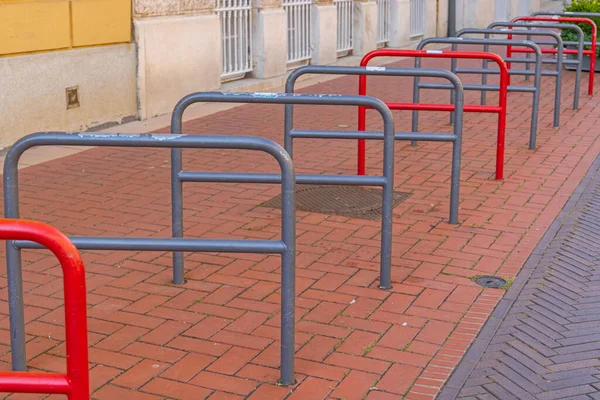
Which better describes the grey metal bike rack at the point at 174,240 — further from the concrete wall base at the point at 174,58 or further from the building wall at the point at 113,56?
the concrete wall base at the point at 174,58

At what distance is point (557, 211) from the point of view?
7059 mm

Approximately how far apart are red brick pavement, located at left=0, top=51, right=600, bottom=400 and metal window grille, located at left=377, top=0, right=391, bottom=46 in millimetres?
8234

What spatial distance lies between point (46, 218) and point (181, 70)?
4.56 m

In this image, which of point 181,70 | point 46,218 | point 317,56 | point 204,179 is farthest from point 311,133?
point 317,56

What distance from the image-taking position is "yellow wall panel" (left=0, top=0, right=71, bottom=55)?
336 inches

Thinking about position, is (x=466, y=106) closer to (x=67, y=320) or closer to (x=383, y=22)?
(x=67, y=320)

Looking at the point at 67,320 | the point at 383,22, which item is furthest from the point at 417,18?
the point at 67,320

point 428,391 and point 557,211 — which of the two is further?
point 557,211

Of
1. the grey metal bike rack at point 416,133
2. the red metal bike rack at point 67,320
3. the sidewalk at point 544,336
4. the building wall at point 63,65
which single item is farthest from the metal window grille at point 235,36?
the red metal bike rack at point 67,320

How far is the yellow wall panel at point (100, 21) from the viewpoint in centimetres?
941

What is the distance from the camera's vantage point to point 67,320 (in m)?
2.68

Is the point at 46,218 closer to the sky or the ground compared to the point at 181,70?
closer to the ground

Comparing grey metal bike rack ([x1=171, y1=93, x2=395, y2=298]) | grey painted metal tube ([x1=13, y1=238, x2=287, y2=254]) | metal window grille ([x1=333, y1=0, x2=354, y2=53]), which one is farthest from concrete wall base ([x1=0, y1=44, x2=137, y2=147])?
metal window grille ([x1=333, y1=0, x2=354, y2=53])

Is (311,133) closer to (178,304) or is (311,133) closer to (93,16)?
(178,304)
